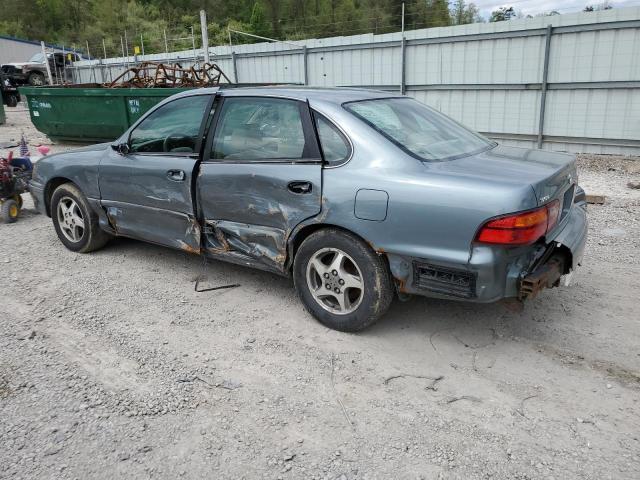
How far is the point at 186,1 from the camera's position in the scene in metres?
66.2

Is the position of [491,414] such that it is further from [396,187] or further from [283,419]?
[396,187]

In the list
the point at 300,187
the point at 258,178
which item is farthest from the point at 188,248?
the point at 300,187

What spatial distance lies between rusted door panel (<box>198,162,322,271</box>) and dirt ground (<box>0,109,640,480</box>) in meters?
0.50

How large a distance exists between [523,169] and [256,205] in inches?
71.0

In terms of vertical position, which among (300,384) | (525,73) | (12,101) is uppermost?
(525,73)

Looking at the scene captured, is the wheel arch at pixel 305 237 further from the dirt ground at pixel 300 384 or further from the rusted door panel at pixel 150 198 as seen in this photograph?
the rusted door panel at pixel 150 198

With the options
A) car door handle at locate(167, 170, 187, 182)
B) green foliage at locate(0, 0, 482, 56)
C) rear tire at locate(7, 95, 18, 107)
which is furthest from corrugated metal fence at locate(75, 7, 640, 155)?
green foliage at locate(0, 0, 482, 56)

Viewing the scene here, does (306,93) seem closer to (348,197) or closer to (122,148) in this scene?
(348,197)

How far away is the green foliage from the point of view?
43.9 metres

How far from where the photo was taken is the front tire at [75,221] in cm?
517

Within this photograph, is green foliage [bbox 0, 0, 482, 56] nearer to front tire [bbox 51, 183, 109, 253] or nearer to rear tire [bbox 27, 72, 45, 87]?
rear tire [bbox 27, 72, 45, 87]

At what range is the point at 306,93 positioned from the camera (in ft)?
12.7

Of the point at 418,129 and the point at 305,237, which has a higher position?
the point at 418,129

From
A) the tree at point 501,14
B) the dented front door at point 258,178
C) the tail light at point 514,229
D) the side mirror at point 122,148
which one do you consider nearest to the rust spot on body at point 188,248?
the dented front door at point 258,178
